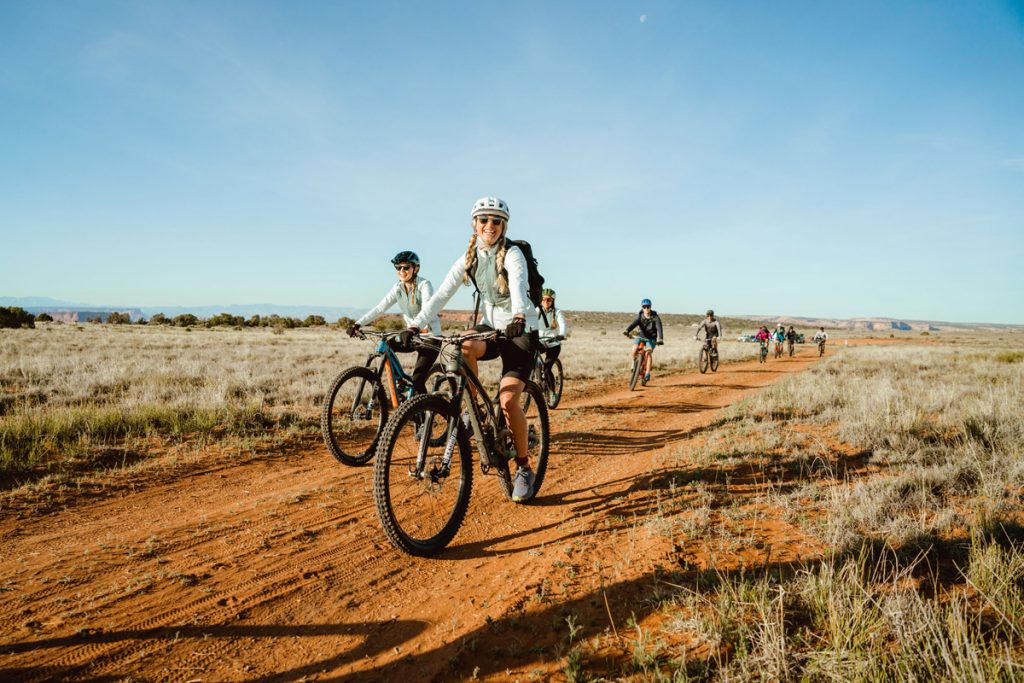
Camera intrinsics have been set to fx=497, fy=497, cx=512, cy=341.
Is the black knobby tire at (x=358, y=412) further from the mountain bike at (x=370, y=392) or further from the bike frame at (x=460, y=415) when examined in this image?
the bike frame at (x=460, y=415)

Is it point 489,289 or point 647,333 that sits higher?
point 489,289

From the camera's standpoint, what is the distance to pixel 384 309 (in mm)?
6715

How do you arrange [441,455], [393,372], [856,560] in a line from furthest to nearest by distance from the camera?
[393,372] → [441,455] → [856,560]

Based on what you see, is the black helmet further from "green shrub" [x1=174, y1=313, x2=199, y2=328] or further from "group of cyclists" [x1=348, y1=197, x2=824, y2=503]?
"green shrub" [x1=174, y1=313, x2=199, y2=328]

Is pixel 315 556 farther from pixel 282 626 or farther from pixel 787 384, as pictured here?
pixel 787 384

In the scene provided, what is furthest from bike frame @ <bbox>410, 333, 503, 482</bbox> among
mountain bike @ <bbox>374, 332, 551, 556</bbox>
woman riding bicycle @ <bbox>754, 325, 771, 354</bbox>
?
woman riding bicycle @ <bbox>754, 325, 771, 354</bbox>

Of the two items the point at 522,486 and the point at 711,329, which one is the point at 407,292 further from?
the point at 711,329

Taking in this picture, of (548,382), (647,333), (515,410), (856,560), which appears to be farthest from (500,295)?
(647,333)

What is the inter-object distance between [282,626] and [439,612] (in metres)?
0.95

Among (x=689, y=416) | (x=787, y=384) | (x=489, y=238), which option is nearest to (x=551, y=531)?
(x=489, y=238)

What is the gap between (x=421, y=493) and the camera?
486cm

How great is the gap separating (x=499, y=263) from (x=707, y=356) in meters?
16.8

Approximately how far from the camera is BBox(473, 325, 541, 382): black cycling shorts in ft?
14.4

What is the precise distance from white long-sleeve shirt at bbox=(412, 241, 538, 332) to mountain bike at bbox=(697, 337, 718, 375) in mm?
15544
